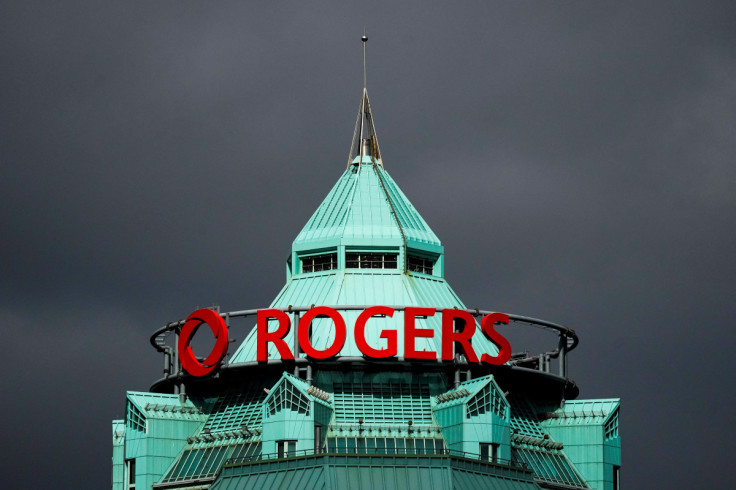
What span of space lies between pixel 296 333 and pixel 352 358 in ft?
18.0

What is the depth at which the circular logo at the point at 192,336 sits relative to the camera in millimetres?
193000

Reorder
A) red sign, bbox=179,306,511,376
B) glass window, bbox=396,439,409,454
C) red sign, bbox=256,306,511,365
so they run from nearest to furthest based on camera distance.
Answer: glass window, bbox=396,439,409,454
red sign, bbox=256,306,511,365
red sign, bbox=179,306,511,376

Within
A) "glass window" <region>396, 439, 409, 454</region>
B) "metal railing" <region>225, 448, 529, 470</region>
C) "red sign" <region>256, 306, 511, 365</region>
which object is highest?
"red sign" <region>256, 306, 511, 365</region>

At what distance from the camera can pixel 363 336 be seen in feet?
624

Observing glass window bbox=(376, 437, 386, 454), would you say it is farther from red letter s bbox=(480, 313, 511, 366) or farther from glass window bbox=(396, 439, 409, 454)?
red letter s bbox=(480, 313, 511, 366)

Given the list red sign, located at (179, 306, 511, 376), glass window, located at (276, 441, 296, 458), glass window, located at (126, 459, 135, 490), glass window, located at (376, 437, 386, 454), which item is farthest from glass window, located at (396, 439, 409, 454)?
glass window, located at (126, 459, 135, 490)

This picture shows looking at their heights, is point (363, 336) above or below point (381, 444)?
above

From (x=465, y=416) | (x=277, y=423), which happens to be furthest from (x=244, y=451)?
(x=465, y=416)

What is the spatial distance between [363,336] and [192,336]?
16908mm

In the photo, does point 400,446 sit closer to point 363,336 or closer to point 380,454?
point 380,454

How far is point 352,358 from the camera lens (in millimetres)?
190750

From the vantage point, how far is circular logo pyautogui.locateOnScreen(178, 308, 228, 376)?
193 m

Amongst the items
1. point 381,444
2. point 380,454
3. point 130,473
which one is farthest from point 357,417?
point 130,473

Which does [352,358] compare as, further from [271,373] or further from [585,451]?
[585,451]
